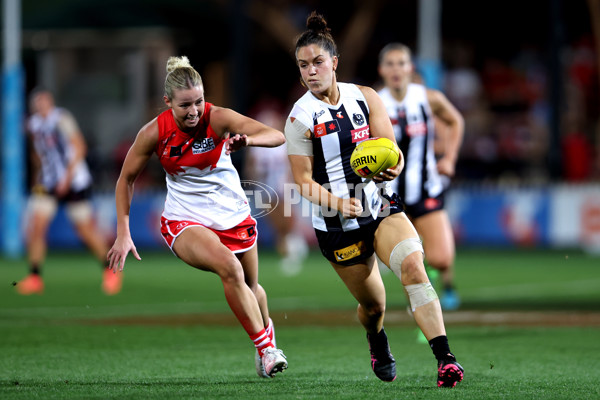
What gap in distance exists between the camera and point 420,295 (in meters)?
6.84

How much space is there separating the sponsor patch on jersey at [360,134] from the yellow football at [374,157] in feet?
0.92

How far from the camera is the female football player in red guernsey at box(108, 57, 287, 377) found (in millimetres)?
7168

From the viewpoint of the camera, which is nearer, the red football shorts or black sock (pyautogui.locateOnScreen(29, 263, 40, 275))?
the red football shorts

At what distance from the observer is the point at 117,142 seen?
25984mm

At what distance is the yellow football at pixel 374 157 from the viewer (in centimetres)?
679

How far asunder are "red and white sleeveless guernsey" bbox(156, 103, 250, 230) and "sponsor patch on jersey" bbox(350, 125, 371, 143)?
93 centimetres

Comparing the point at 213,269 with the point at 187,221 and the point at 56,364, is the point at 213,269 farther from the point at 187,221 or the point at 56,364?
the point at 56,364

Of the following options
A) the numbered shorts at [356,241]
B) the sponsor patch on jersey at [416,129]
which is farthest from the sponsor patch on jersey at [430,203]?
the numbered shorts at [356,241]

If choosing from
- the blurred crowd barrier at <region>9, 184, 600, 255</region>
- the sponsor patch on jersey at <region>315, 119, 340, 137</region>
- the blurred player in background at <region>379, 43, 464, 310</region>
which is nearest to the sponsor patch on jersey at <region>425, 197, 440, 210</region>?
the blurred player in background at <region>379, 43, 464, 310</region>

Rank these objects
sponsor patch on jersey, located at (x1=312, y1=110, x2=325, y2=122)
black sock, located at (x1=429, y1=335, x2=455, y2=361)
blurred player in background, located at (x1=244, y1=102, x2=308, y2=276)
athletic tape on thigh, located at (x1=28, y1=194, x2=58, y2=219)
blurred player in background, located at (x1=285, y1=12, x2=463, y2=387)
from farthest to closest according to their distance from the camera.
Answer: blurred player in background, located at (x1=244, y1=102, x2=308, y2=276) < athletic tape on thigh, located at (x1=28, y1=194, x2=58, y2=219) < sponsor patch on jersey, located at (x1=312, y1=110, x2=325, y2=122) < blurred player in background, located at (x1=285, y1=12, x2=463, y2=387) < black sock, located at (x1=429, y1=335, x2=455, y2=361)

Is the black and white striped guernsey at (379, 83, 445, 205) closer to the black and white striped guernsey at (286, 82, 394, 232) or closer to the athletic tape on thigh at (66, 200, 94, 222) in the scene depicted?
the black and white striped guernsey at (286, 82, 394, 232)

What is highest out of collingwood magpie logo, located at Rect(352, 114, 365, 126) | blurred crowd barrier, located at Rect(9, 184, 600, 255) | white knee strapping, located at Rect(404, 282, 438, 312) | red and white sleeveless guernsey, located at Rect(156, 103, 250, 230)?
collingwood magpie logo, located at Rect(352, 114, 365, 126)

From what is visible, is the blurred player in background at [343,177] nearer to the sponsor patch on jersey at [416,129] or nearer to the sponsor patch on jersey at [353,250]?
the sponsor patch on jersey at [353,250]

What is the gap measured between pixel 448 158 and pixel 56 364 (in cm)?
430
